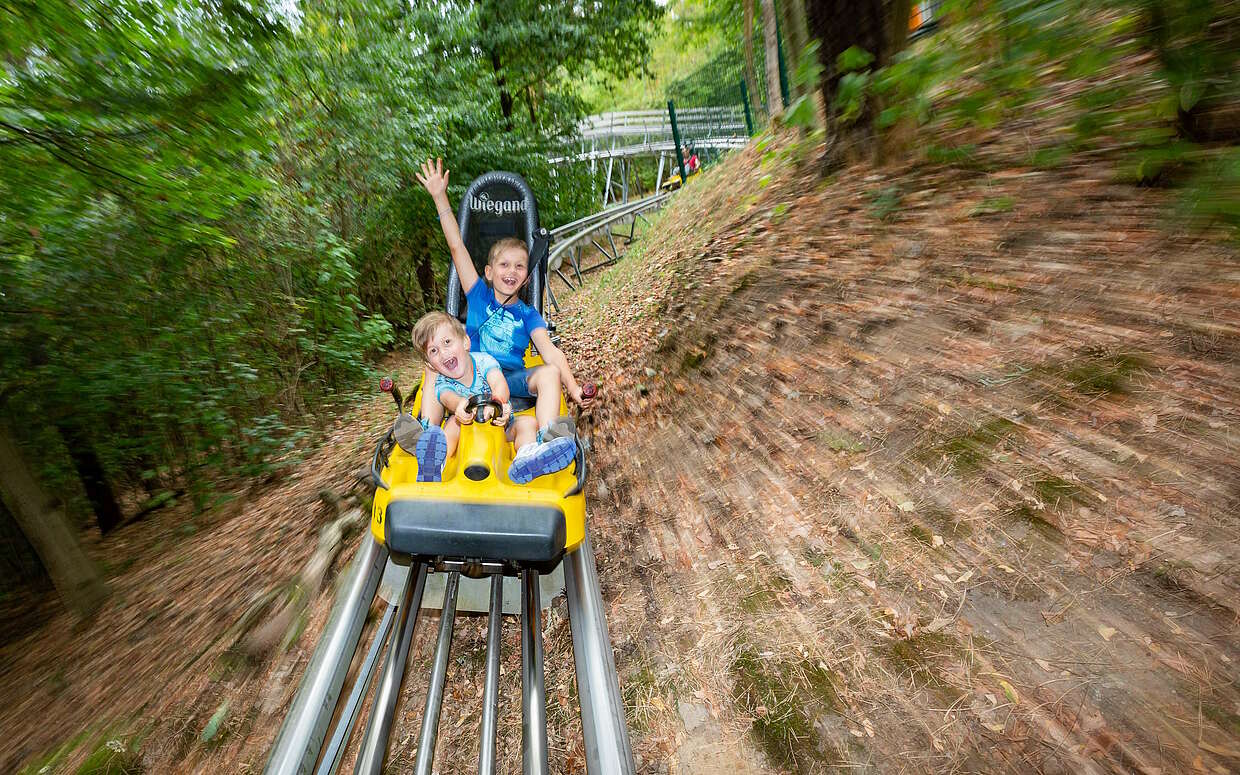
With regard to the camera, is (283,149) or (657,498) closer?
(657,498)

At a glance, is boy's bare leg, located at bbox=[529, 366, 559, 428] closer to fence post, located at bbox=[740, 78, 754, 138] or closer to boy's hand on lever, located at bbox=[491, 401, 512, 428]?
boy's hand on lever, located at bbox=[491, 401, 512, 428]

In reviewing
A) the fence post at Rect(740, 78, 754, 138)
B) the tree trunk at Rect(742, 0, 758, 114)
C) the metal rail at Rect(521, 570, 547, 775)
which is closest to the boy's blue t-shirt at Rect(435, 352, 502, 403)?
the metal rail at Rect(521, 570, 547, 775)

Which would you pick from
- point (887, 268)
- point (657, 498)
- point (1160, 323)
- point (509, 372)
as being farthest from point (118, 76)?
point (1160, 323)

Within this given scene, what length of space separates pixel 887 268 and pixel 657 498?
2159mm

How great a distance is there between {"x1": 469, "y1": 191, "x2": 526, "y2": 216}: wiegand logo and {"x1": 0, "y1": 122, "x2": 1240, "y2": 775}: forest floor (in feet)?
5.98

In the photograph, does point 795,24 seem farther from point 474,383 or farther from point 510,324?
point 474,383

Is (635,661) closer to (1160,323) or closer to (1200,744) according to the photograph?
(1200,744)

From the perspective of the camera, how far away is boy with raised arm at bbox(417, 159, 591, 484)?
120 inches

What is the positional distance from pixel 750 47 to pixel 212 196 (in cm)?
1164

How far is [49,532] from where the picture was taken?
15.1 ft

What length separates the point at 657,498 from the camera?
353 centimetres

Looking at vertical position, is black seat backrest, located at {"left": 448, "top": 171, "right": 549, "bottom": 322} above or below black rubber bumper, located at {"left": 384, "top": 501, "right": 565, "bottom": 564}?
above

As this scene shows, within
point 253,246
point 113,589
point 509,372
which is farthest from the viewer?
point 253,246

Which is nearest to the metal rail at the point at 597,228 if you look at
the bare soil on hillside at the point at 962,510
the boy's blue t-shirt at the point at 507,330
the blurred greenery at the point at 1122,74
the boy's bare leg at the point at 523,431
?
the boy's blue t-shirt at the point at 507,330
